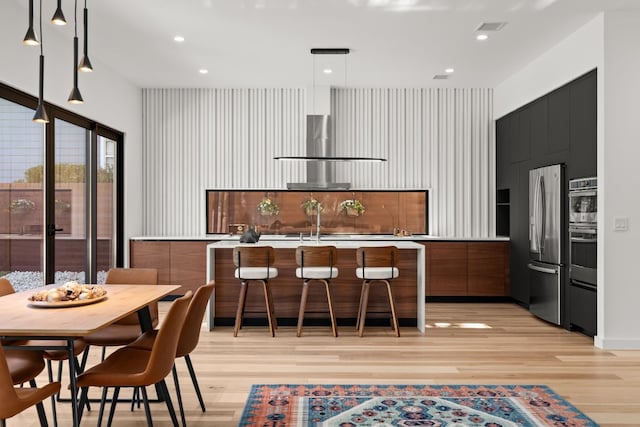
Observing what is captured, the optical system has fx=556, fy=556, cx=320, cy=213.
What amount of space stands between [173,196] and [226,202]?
0.76 metres

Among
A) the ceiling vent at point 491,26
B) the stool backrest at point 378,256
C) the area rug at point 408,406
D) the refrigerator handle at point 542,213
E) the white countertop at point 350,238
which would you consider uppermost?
the ceiling vent at point 491,26

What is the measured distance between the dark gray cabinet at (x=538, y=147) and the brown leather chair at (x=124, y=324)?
13.0 ft

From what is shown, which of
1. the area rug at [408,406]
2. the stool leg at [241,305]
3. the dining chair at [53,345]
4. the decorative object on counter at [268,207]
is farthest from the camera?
the decorative object on counter at [268,207]

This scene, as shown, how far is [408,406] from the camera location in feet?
11.4

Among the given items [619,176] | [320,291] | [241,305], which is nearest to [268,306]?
[241,305]

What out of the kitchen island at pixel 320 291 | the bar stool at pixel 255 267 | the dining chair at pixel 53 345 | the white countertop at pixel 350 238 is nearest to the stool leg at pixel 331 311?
the kitchen island at pixel 320 291

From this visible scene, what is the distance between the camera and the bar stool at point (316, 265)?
17.6 feet

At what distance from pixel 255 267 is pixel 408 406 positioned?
7.96 ft

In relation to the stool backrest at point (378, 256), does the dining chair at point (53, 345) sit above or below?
below

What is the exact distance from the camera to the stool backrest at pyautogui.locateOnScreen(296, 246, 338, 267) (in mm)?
5371

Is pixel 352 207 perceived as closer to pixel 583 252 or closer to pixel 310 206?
pixel 310 206

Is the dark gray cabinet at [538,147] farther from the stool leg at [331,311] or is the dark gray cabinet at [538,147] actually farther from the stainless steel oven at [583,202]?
the stool leg at [331,311]

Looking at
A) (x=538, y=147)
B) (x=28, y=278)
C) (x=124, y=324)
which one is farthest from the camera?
(x=538, y=147)

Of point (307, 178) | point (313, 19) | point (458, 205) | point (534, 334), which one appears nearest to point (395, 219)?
point (458, 205)
